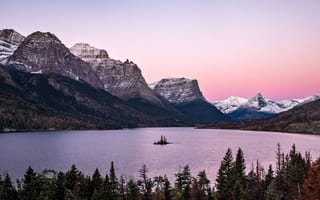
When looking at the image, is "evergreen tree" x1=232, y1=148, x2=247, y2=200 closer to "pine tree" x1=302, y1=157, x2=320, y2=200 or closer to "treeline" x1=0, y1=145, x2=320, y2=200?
"treeline" x1=0, y1=145, x2=320, y2=200

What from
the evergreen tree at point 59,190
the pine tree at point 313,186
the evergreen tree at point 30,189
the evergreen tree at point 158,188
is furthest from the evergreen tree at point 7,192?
the pine tree at point 313,186

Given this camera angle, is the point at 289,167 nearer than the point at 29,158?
Yes

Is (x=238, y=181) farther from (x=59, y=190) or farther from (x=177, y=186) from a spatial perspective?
(x=59, y=190)

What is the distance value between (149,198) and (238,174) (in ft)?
77.0

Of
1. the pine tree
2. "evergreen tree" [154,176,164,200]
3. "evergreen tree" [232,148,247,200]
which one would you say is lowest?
"evergreen tree" [154,176,164,200]

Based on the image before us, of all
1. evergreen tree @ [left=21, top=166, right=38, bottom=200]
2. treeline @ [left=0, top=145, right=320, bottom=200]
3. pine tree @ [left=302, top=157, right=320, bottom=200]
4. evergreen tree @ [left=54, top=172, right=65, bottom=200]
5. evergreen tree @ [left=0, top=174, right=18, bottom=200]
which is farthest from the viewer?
evergreen tree @ [left=54, top=172, right=65, bottom=200]

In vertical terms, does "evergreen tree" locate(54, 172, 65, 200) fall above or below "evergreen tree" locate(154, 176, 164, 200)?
above

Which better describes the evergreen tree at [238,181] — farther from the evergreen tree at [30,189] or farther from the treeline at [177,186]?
the evergreen tree at [30,189]

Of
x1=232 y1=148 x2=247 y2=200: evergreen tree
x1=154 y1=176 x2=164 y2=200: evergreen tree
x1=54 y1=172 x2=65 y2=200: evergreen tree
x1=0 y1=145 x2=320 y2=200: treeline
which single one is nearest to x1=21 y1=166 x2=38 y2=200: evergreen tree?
x1=0 y1=145 x2=320 y2=200: treeline

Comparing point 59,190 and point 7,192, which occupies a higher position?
point 7,192

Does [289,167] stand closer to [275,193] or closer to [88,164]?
[275,193]

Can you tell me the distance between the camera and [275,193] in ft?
304

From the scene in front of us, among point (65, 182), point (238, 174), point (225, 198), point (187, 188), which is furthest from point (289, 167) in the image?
point (65, 182)

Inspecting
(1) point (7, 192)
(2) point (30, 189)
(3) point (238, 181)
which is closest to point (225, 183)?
(3) point (238, 181)
